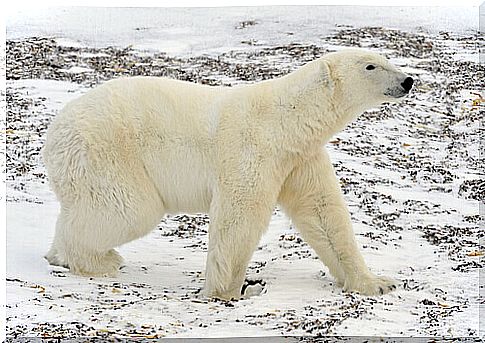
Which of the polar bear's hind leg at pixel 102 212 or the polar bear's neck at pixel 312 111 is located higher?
the polar bear's neck at pixel 312 111

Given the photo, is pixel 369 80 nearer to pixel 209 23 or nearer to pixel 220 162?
pixel 220 162

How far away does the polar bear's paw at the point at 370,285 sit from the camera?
3.35 m

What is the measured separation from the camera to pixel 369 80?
3.30 metres

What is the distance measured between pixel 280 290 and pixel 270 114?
674mm

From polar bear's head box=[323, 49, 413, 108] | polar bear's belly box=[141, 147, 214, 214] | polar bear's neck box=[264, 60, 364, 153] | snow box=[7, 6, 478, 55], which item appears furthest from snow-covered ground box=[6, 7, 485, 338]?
polar bear's head box=[323, 49, 413, 108]

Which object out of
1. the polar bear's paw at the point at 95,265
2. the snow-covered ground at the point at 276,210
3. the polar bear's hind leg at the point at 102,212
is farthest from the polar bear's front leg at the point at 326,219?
the polar bear's paw at the point at 95,265

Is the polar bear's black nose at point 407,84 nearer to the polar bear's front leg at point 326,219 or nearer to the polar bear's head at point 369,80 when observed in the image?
the polar bear's head at point 369,80

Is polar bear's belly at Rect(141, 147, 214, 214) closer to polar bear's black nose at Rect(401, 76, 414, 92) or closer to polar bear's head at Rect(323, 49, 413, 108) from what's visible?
polar bear's head at Rect(323, 49, 413, 108)

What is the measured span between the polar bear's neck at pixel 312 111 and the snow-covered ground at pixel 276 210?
0.59 m

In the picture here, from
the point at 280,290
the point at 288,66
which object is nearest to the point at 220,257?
the point at 280,290

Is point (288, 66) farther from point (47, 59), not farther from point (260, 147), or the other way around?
point (260, 147)

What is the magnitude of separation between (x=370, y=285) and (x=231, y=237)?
1.82 ft

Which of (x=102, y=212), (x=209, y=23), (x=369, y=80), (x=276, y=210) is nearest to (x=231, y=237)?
(x=102, y=212)

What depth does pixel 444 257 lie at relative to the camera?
4.05 m
